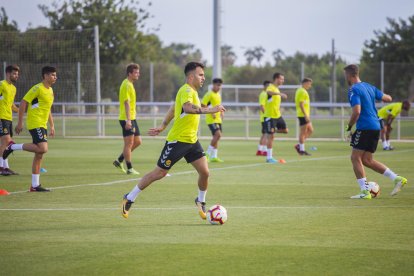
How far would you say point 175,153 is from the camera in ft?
35.5

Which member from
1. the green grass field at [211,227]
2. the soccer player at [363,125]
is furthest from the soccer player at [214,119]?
the soccer player at [363,125]

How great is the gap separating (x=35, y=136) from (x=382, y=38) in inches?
1684

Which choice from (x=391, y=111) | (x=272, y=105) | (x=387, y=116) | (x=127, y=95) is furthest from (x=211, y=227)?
(x=387, y=116)

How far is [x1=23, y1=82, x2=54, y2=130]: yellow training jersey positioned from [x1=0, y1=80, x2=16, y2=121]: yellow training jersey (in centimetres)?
339

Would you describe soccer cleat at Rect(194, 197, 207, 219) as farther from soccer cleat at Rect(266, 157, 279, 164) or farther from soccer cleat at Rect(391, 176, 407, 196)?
soccer cleat at Rect(266, 157, 279, 164)

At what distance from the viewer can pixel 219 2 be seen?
36625 millimetres

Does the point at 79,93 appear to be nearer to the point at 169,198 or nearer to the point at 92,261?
the point at 169,198

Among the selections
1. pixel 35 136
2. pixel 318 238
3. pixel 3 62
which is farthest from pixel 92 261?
pixel 3 62

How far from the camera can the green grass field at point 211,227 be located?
7.81 m

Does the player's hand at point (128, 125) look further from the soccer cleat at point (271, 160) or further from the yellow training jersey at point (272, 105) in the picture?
the yellow training jersey at point (272, 105)

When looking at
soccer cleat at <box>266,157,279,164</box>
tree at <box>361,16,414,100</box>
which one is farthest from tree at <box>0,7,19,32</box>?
soccer cleat at <box>266,157,279,164</box>

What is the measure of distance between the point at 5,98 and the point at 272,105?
28.9 feet

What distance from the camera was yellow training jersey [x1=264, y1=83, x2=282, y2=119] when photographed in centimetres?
2364

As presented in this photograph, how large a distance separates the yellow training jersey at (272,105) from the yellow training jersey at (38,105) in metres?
10.0
